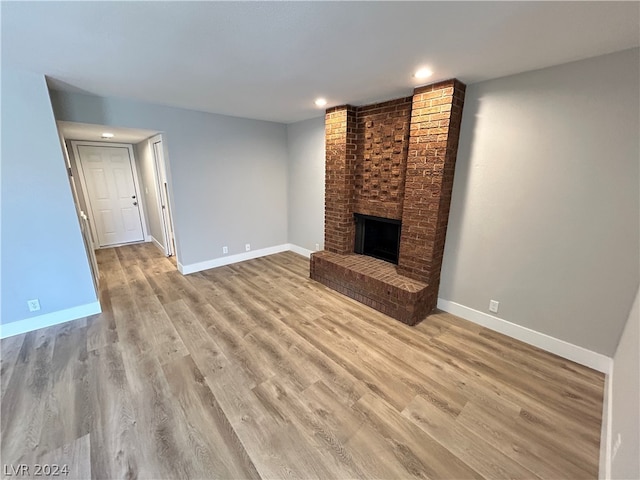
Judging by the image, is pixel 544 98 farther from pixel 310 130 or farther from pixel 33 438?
pixel 33 438

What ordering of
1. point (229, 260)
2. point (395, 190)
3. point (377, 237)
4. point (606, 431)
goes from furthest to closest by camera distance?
point (229, 260) → point (377, 237) → point (395, 190) → point (606, 431)

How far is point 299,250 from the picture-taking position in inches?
194

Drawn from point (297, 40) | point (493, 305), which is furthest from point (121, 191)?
point (493, 305)

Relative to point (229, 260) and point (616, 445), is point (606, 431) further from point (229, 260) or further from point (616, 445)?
point (229, 260)

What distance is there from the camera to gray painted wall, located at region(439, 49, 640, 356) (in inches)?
72.2

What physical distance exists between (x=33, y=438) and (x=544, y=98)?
4211 mm

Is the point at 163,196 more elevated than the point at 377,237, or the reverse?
the point at 163,196

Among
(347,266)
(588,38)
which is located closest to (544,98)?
(588,38)

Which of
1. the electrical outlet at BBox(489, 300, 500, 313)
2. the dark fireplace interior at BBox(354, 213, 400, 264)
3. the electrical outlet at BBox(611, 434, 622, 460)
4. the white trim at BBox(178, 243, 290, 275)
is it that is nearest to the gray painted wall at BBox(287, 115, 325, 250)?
the white trim at BBox(178, 243, 290, 275)

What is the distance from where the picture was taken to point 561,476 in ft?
4.39

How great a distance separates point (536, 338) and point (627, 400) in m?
1.08

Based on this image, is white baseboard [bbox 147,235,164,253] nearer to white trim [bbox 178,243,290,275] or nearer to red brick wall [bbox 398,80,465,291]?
white trim [bbox 178,243,290,275]

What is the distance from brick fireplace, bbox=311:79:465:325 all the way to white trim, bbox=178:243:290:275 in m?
1.42

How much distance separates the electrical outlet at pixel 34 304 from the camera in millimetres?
2510
